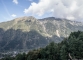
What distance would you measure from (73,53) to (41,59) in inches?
707

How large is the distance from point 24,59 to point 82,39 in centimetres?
3915

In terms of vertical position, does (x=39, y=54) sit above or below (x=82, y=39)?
below

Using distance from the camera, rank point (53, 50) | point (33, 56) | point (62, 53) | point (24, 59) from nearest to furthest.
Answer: point (62, 53), point (53, 50), point (33, 56), point (24, 59)

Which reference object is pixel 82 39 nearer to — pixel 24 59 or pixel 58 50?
pixel 58 50

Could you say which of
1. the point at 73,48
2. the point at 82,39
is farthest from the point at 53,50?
the point at 82,39

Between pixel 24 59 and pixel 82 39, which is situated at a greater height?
pixel 82 39

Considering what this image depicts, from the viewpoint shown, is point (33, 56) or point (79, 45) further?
point (33, 56)

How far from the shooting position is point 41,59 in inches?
3866

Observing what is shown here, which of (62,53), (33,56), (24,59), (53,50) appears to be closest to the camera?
(62,53)

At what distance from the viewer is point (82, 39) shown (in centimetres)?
10188

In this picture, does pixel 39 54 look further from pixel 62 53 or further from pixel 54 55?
pixel 62 53

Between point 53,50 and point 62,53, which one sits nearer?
point 62,53

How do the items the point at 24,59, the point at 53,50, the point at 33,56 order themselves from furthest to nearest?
the point at 24,59 < the point at 33,56 < the point at 53,50

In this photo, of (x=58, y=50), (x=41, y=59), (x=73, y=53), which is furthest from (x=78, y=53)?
(x=41, y=59)
